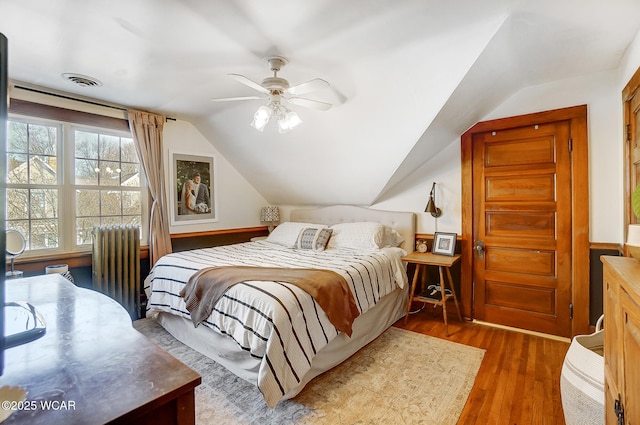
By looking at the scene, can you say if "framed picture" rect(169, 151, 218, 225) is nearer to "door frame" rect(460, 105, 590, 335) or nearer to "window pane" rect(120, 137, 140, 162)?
"window pane" rect(120, 137, 140, 162)

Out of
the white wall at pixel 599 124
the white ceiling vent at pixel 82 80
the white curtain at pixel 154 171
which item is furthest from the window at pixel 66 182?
the white wall at pixel 599 124

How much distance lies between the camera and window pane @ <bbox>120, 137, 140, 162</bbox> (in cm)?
339

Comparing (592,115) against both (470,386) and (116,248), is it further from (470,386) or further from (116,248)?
(116,248)

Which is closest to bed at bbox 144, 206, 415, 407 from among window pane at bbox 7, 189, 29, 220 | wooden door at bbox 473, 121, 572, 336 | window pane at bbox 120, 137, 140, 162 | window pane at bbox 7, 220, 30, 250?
wooden door at bbox 473, 121, 572, 336

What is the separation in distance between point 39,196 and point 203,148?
70.1 inches

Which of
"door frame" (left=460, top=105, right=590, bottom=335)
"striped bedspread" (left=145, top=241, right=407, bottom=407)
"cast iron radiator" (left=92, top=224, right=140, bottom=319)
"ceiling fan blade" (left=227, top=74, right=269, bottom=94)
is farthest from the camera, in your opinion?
"cast iron radiator" (left=92, top=224, right=140, bottom=319)

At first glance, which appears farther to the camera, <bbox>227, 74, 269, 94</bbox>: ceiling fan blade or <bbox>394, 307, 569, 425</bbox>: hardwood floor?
<bbox>227, 74, 269, 94</bbox>: ceiling fan blade

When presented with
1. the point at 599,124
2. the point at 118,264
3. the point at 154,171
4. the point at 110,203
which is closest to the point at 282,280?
the point at 118,264

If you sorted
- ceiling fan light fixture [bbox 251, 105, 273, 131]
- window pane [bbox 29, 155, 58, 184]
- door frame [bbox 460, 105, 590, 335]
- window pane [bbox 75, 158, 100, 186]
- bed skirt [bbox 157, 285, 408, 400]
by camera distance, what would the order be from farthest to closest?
window pane [bbox 75, 158, 100, 186]
window pane [bbox 29, 155, 58, 184]
door frame [bbox 460, 105, 590, 335]
ceiling fan light fixture [bbox 251, 105, 273, 131]
bed skirt [bbox 157, 285, 408, 400]

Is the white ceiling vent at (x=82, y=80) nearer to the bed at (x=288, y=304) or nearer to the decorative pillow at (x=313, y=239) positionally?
the bed at (x=288, y=304)

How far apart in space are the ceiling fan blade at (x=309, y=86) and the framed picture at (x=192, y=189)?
2.25 m

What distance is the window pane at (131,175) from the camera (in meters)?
3.38

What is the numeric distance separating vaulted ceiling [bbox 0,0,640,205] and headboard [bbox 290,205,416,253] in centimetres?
54

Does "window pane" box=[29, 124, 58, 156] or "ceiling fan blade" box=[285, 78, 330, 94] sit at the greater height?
"ceiling fan blade" box=[285, 78, 330, 94]
